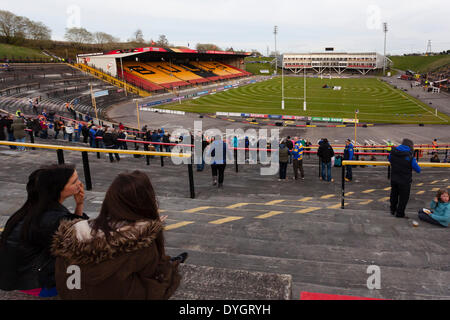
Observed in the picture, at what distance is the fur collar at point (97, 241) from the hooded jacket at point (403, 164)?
541cm

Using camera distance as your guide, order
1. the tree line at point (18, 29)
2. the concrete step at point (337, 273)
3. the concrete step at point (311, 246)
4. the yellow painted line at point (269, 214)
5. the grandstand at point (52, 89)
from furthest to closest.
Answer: the tree line at point (18, 29) → the grandstand at point (52, 89) → the yellow painted line at point (269, 214) → the concrete step at point (311, 246) → the concrete step at point (337, 273)

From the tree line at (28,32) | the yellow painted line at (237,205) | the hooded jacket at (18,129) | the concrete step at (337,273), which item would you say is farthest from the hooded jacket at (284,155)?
the tree line at (28,32)

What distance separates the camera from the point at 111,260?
211 cm

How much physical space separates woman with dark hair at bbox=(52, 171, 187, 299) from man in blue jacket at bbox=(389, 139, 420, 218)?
5316mm

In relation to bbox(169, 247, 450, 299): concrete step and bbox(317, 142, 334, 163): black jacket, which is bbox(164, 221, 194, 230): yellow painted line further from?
bbox(317, 142, 334, 163): black jacket

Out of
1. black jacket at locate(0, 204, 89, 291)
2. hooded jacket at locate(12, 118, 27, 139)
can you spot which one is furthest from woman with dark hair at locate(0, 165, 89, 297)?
hooded jacket at locate(12, 118, 27, 139)

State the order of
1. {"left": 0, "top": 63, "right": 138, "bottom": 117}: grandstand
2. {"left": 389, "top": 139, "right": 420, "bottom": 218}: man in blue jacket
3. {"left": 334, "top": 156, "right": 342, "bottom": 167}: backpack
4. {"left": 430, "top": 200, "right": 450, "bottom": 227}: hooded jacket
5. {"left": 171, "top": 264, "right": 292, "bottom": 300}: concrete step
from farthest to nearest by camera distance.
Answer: {"left": 0, "top": 63, "right": 138, "bottom": 117}: grandstand < {"left": 334, "top": 156, "right": 342, "bottom": 167}: backpack < {"left": 389, "top": 139, "right": 420, "bottom": 218}: man in blue jacket < {"left": 430, "top": 200, "right": 450, "bottom": 227}: hooded jacket < {"left": 171, "top": 264, "right": 292, "bottom": 300}: concrete step

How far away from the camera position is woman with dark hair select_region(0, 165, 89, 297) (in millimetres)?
2439

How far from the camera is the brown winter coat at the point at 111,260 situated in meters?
2.11

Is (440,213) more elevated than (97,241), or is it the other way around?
(97,241)

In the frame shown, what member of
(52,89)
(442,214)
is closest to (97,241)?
(442,214)

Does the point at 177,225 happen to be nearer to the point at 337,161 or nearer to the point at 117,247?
the point at 117,247

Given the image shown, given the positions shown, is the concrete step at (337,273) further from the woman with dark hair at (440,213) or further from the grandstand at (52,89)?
the grandstand at (52,89)

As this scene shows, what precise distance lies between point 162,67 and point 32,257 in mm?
77445
